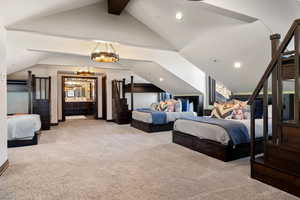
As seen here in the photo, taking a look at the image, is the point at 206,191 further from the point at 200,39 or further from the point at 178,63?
the point at 178,63

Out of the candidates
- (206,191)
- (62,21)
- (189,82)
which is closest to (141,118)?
(189,82)

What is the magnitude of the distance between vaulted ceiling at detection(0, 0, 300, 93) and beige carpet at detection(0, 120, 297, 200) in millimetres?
2294

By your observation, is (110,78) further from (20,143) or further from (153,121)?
(20,143)

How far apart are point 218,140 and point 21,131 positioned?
4168 millimetres

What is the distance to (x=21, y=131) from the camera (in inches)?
160

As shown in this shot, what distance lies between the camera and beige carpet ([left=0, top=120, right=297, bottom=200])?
6.82ft

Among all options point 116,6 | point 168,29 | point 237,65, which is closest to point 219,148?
point 237,65

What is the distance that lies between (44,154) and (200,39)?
4.15 m

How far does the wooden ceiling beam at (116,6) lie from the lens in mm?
3686

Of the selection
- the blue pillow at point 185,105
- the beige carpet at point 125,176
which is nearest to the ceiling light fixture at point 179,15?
the beige carpet at point 125,176

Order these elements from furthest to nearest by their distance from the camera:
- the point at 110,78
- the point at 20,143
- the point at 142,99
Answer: the point at 142,99 < the point at 110,78 < the point at 20,143

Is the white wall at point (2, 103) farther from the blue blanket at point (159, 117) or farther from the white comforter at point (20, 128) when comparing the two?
the blue blanket at point (159, 117)

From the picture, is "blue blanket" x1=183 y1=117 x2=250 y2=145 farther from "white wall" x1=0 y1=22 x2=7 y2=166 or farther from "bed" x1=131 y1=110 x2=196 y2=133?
"white wall" x1=0 y1=22 x2=7 y2=166

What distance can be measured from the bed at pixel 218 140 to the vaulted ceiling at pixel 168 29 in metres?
1.64
